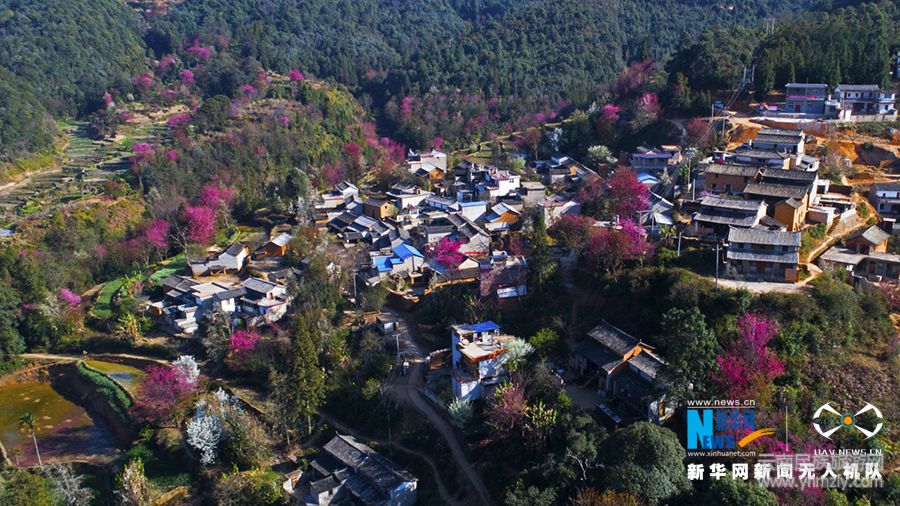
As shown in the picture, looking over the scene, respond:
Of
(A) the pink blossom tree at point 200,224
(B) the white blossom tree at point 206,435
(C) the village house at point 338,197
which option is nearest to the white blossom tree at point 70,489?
(B) the white blossom tree at point 206,435

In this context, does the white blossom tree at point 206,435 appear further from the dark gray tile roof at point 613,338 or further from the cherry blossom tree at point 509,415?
the dark gray tile roof at point 613,338

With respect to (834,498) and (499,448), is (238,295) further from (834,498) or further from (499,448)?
(834,498)

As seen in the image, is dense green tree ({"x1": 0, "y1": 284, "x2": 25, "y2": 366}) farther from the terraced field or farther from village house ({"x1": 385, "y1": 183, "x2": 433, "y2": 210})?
village house ({"x1": 385, "y1": 183, "x2": 433, "y2": 210})

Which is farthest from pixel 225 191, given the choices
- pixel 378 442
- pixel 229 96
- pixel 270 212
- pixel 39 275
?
pixel 378 442

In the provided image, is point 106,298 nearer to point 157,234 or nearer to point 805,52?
point 157,234

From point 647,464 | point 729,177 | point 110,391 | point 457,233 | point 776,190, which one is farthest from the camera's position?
point 457,233

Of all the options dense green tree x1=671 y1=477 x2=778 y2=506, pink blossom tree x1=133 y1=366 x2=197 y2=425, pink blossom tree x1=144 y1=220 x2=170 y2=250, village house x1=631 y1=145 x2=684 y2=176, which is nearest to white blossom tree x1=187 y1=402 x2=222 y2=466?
pink blossom tree x1=133 y1=366 x2=197 y2=425

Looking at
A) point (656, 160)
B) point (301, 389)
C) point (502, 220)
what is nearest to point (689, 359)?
point (301, 389)
